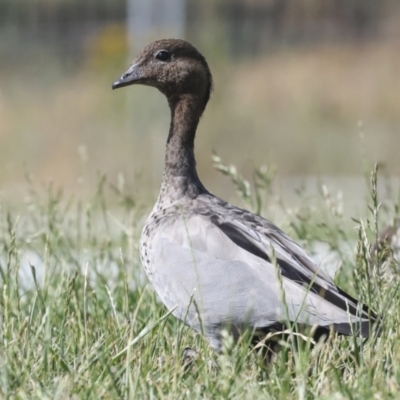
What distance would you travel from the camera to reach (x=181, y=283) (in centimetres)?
353

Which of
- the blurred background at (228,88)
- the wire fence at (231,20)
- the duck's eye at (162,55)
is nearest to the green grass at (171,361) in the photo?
the duck's eye at (162,55)

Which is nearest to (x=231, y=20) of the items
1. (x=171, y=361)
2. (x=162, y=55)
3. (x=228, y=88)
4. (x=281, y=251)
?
(x=228, y=88)

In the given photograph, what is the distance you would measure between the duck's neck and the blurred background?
5975mm

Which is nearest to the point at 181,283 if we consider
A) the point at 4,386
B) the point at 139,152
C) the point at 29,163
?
the point at 4,386

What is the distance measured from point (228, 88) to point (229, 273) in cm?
881

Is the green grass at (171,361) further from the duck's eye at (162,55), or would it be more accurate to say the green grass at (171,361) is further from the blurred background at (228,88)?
the blurred background at (228,88)

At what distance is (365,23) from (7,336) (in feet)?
35.3

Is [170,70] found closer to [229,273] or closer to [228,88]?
[229,273]

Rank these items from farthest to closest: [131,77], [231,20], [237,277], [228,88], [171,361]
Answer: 1. [231,20]
2. [228,88]
3. [131,77]
4. [237,277]
5. [171,361]

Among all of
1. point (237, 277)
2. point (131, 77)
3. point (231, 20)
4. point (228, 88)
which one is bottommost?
point (228, 88)

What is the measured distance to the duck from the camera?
129 inches

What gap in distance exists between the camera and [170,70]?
4277 mm

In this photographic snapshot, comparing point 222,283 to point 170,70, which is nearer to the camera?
point 222,283

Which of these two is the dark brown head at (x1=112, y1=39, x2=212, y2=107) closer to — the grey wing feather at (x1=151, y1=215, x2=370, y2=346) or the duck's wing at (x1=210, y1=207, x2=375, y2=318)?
the duck's wing at (x1=210, y1=207, x2=375, y2=318)
